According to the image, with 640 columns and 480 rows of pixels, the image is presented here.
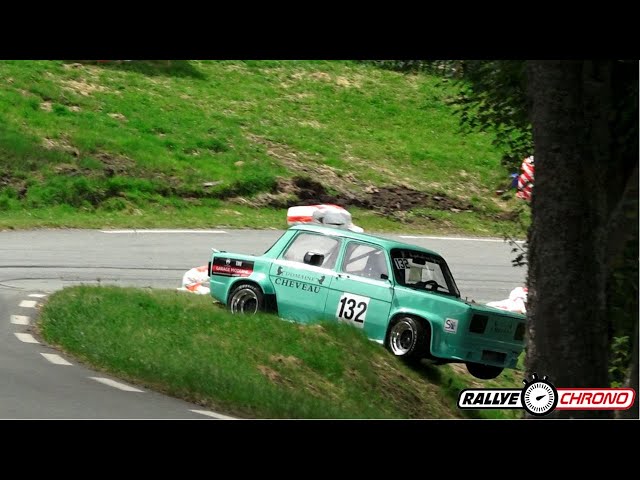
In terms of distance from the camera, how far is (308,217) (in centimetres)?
1973

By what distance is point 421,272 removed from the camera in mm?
15656

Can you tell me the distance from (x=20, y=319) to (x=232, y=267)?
9.56 feet

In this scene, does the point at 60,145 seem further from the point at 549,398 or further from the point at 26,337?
the point at 549,398

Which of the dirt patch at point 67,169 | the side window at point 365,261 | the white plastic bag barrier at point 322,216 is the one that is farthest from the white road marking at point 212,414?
the dirt patch at point 67,169

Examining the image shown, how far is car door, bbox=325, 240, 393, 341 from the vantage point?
15.0 meters

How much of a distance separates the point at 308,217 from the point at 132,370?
318 inches

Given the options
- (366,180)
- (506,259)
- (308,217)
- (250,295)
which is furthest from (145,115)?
(250,295)

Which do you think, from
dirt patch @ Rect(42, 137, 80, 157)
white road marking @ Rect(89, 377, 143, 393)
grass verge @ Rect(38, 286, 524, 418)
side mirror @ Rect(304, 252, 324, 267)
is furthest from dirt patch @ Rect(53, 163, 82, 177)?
white road marking @ Rect(89, 377, 143, 393)

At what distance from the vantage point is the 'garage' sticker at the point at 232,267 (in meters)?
16.1

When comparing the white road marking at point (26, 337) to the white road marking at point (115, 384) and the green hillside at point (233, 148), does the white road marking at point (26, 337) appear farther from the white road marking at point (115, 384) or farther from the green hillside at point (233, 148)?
the green hillside at point (233, 148)

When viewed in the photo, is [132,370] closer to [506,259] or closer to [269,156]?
[506,259]

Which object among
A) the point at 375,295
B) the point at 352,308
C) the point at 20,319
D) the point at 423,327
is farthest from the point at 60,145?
the point at 423,327

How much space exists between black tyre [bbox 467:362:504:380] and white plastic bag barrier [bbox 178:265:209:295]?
4.86m

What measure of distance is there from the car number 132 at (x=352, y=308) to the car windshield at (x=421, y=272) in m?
0.55
